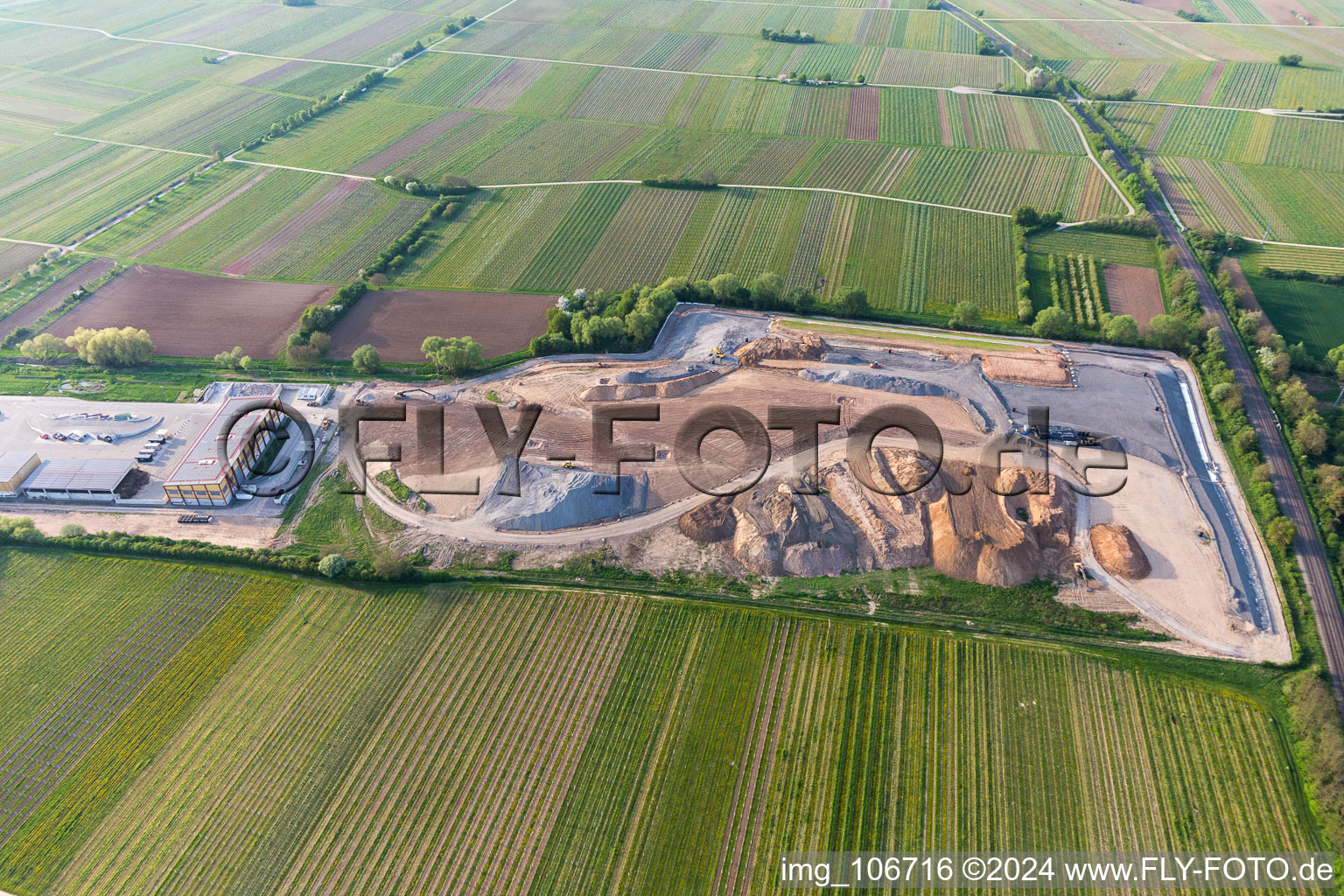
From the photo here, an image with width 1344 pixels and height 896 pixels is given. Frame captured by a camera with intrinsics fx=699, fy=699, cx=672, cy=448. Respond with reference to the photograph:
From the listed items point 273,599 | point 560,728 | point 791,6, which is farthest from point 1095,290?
point 791,6

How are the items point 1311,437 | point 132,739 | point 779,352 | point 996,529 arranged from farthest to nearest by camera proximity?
point 779,352, point 1311,437, point 996,529, point 132,739

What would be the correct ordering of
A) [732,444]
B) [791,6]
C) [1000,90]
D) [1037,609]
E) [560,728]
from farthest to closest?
[791,6] < [1000,90] < [732,444] < [1037,609] < [560,728]

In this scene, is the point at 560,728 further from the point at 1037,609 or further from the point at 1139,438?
the point at 1139,438

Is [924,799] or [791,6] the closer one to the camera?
[924,799]

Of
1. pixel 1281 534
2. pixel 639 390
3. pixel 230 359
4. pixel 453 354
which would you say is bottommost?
Result: pixel 230 359

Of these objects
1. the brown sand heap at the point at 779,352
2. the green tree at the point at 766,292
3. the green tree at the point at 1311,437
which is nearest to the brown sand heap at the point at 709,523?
the brown sand heap at the point at 779,352

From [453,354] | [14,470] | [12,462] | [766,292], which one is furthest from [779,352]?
[12,462]

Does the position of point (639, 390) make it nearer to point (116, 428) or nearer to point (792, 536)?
point (792, 536)
